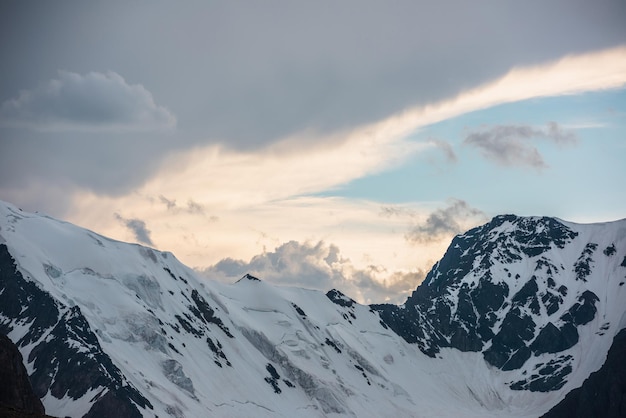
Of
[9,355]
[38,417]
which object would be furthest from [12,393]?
[38,417]

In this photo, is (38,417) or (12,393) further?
(12,393)

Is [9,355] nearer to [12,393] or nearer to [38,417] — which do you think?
[12,393]

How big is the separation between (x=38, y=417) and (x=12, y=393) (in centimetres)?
5395

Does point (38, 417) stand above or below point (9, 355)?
below

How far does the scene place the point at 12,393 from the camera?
19150 centimetres

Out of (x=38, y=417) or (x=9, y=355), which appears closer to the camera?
(x=38, y=417)

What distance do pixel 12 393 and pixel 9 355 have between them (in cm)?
837

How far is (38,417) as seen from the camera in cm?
14150

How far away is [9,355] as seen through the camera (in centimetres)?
19588

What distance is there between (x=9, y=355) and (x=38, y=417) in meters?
58.4
